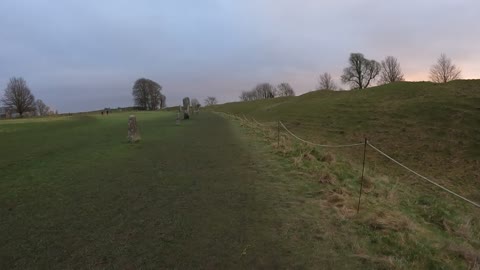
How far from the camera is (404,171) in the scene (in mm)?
14328

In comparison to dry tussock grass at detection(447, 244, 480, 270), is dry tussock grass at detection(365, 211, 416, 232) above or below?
above

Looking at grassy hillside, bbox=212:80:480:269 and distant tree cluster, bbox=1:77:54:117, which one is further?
distant tree cluster, bbox=1:77:54:117

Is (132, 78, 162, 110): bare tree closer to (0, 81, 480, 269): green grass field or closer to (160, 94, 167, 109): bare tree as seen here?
(160, 94, 167, 109): bare tree

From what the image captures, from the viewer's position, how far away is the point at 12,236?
17.3 ft

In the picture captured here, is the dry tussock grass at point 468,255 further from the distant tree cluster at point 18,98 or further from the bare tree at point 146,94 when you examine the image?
the bare tree at point 146,94

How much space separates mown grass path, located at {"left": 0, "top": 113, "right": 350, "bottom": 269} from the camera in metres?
4.51

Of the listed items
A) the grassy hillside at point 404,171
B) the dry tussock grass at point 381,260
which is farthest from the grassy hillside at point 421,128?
the dry tussock grass at point 381,260

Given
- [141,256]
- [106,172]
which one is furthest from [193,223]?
[106,172]

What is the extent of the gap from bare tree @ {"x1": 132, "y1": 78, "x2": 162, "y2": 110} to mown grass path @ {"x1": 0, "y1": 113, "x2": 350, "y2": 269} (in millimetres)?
114046

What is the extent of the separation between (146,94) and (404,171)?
380 feet

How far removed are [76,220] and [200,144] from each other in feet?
32.8

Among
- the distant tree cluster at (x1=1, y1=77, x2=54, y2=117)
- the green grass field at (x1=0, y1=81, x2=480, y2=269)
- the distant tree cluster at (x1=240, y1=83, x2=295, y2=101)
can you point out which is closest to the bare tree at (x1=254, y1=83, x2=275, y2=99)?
the distant tree cluster at (x1=240, y1=83, x2=295, y2=101)

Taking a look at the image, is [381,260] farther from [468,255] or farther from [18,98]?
[18,98]

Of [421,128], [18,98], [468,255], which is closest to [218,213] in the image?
[468,255]
